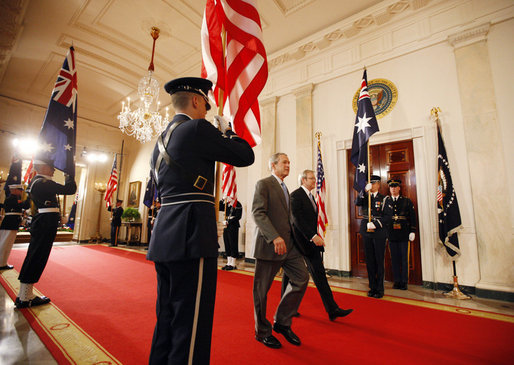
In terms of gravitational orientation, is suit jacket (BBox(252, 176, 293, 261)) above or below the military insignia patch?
below

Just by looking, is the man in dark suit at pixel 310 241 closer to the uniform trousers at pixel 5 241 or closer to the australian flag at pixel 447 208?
the australian flag at pixel 447 208

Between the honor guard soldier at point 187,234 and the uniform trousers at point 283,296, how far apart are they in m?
1.11

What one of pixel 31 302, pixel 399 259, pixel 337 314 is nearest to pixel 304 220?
pixel 337 314

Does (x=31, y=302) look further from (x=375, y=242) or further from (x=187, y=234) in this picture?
(x=375, y=242)

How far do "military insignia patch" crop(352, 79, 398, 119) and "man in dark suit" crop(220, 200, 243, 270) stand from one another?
3.90 m

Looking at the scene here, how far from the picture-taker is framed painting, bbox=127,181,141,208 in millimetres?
12227

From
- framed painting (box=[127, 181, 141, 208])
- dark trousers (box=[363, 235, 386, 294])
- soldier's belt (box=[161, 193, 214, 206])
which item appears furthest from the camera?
framed painting (box=[127, 181, 141, 208])

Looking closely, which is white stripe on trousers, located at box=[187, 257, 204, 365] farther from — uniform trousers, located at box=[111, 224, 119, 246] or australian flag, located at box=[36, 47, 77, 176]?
uniform trousers, located at box=[111, 224, 119, 246]

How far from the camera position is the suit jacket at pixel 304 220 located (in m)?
2.66

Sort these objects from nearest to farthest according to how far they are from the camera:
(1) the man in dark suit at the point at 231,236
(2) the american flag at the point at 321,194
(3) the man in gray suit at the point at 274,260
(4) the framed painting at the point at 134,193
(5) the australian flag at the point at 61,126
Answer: (3) the man in gray suit at the point at 274,260 < (5) the australian flag at the point at 61,126 < (2) the american flag at the point at 321,194 < (1) the man in dark suit at the point at 231,236 < (4) the framed painting at the point at 134,193

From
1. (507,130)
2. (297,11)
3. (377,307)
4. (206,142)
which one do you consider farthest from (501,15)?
(206,142)

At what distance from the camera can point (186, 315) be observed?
1.14m

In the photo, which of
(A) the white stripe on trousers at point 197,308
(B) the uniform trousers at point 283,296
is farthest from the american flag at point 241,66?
(A) the white stripe on trousers at point 197,308

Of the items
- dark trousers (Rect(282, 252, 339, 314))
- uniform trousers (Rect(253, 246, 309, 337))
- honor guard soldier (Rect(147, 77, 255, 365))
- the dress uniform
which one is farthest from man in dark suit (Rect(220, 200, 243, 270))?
honor guard soldier (Rect(147, 77, 255, 365))
